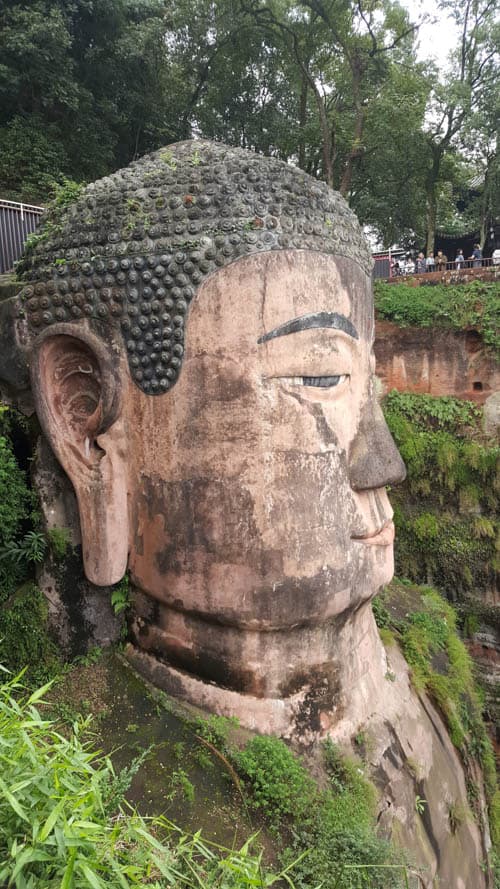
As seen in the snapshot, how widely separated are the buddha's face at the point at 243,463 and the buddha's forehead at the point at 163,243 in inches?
4.2

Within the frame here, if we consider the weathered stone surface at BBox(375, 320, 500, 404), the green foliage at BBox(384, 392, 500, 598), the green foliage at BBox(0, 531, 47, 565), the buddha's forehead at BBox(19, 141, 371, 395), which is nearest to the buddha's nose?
the buddha's forehead at BBox(19, 141, 371, 395)

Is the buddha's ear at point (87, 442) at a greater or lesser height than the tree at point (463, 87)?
lesser

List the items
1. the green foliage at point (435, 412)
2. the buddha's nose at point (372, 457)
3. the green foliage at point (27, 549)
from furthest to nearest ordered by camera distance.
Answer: the green foliage at point (435, 412) → the green foliage at point (27, 549) → the buddha's nose at point (372, 457)

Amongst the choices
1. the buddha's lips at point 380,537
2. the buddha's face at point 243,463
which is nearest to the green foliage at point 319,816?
the buddha's face at point 243,463

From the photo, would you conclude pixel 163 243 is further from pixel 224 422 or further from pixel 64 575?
pixel 64 575

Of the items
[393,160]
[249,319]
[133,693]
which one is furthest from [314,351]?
[393,160]

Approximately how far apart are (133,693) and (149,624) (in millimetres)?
439

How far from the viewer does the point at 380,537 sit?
152 inches

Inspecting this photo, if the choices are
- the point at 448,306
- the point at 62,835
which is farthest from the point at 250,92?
the point at 62,835

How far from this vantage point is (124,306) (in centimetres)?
352

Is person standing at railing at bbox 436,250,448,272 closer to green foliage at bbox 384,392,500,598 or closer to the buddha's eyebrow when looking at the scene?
green foliage at bbox 384,392,500,598

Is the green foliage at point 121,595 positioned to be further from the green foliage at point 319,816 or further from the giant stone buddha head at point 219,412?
the green foliage at point 319,816

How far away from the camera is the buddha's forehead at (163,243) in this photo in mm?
3418

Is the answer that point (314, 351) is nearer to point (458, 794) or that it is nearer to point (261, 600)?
point (261, 600)
